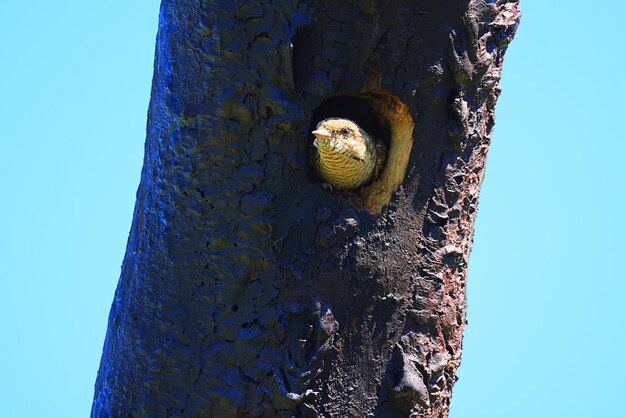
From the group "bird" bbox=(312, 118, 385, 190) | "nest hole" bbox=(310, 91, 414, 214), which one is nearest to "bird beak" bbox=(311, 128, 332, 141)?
"bird" bbox=(312, 118, 385, 190)

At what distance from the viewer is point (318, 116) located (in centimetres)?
328

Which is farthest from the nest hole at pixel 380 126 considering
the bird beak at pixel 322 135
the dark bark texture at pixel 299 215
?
the bird beak at pixel 322 135

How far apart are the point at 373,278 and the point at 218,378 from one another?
49cm

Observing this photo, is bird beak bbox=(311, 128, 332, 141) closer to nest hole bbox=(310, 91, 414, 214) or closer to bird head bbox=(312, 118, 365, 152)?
bird head bbox=(312, 118, 365, 152)

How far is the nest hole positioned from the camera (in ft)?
10.5

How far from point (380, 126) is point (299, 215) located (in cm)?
Result: 42

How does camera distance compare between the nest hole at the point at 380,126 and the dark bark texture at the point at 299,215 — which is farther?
the nest hole at the point at 380,126

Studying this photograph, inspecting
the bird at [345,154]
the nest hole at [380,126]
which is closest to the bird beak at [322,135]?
the bird at [345,154]

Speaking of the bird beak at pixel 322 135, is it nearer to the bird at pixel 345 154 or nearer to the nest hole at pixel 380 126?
the bird at pixel 345 154

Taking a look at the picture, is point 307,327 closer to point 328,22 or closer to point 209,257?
point 209,257

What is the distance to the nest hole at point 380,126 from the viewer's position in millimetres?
3197

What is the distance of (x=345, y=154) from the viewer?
10.1 ft

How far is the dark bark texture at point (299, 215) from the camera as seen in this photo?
10.1ft

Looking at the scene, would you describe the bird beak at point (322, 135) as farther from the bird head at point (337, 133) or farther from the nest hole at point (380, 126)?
the nest hole at point (380, 126)
